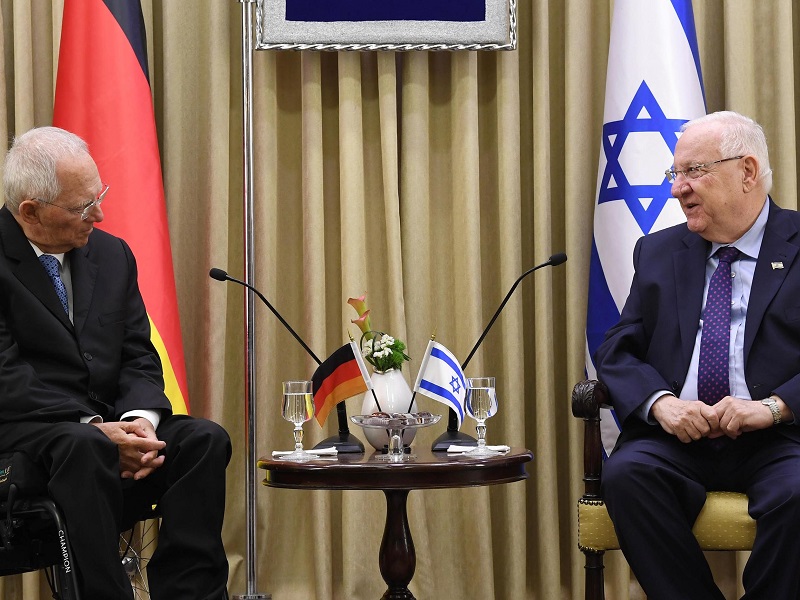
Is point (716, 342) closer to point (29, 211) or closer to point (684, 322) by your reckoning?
point (684, 322)

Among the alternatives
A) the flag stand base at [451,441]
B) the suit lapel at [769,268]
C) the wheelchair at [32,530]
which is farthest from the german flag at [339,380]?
the suit lapel at [769,268]

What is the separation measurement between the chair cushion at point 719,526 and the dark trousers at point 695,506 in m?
0.03

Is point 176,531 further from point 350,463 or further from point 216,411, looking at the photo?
point 216,411

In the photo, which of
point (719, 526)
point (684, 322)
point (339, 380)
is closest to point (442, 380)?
point (339, 380)

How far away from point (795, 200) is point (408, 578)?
2044 mm

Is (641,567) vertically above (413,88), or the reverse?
(413,88)

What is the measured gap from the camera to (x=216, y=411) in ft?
12.5

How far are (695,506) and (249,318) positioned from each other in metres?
1.63

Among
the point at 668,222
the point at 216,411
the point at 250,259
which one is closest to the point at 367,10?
the point at 250,259

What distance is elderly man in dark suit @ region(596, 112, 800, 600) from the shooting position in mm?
2521

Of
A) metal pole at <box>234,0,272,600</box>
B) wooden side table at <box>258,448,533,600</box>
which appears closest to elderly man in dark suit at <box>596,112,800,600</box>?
wooden side table at <box>258,448,533,600</box>

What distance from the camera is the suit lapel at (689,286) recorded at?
286cm

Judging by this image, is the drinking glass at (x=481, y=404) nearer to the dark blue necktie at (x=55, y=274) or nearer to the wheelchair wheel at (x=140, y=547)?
the dark blue necktie at (x=55, y=274)

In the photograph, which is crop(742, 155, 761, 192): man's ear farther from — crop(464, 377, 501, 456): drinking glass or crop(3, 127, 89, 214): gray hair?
crop(3, 127, 89, 214): gray hair
